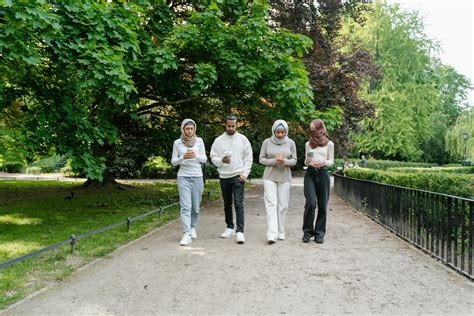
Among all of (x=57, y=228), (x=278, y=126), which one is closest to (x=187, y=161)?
(x=278, y=126)

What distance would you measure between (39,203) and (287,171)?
32.4 ft

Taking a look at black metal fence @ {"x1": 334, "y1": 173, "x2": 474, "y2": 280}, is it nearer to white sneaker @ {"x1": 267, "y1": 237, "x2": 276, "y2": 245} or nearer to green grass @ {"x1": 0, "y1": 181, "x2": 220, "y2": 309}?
white sneaker @ {"x1": 267, "y1": 237, "x2": 276, "y2": 245}

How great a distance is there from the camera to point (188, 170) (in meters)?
7.46

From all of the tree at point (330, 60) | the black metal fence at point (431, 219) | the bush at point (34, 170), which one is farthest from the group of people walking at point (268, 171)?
the bush at point (34, 170)

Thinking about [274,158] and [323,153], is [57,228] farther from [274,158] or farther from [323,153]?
[323,153]

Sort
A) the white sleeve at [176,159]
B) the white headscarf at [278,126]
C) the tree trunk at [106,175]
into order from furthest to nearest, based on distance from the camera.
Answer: the tree trunk at [106,175], the white headscarf at [278,126], the white sleeve at [176,159]

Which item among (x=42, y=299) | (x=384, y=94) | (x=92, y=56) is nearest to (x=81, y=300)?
(x=42, y=299)

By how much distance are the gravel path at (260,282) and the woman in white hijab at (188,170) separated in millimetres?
455

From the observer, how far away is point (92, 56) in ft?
25.8

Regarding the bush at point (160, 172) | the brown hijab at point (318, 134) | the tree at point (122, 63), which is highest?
the tree at point (122, 63)

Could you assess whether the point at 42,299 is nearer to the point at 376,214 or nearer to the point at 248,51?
the point at 376,214

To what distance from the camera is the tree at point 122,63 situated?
788cm

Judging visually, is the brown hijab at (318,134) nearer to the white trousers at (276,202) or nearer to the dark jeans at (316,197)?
the dark jeans at (316,197)

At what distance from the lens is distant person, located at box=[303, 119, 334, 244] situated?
7394mm
